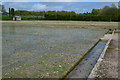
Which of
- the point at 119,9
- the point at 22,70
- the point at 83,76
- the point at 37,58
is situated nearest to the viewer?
the point at 83,76

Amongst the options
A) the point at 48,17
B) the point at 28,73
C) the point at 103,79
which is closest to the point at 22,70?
the point at 28,73

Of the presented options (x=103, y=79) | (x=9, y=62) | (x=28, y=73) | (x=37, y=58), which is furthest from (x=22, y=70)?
(x=103, y=79)

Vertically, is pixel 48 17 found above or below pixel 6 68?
above

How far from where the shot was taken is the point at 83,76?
416 centimetres

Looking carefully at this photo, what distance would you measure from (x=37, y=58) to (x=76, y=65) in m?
1.53

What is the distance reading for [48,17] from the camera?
52.8 metres

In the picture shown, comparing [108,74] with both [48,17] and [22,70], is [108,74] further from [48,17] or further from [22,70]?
[48,17]

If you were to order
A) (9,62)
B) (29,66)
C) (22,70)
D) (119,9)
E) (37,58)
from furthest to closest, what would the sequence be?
1. (119,9)
2. (37,58)
3. (9,62)
4. (29,66)
5. (22,70)

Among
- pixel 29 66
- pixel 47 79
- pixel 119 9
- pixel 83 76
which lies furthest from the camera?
pixel 119 9

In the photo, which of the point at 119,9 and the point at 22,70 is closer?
the point at 22,70

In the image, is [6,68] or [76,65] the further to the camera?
[76,65]

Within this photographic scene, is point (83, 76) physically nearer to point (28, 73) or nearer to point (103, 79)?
point (103, 79)

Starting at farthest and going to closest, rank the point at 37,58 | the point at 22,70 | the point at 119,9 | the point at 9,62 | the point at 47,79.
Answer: the point at 119,9 → the point at 37,58 → the point at 9,62 → the point at 22,70 → the point at 47,79

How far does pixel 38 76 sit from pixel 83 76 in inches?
44.0
